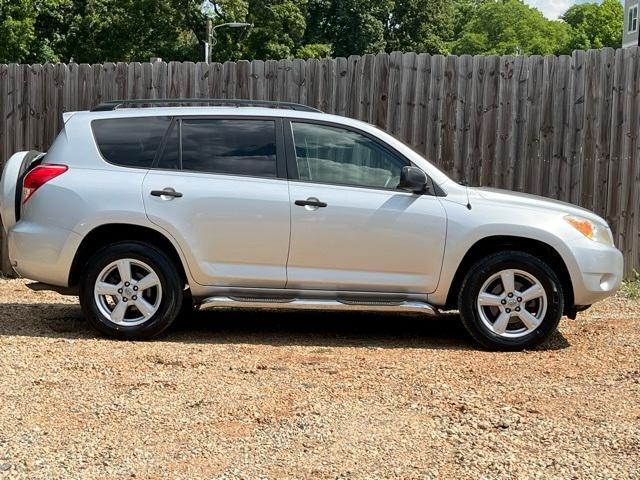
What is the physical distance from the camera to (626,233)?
31.3 ft

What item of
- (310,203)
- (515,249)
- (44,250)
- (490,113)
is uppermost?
(490,113)

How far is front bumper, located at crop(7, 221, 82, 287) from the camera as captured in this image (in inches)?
270

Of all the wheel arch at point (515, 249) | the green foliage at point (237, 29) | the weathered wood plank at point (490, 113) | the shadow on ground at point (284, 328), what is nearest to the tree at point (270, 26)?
the green foliage at point (237, 29)

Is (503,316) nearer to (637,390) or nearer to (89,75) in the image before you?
(637,390)

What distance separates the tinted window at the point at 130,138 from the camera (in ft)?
23.0

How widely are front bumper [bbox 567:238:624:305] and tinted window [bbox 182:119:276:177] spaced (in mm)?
2334

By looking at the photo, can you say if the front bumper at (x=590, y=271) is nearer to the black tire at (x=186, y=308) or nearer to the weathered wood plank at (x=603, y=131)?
the weathered wood plank at (x=603, y=131)

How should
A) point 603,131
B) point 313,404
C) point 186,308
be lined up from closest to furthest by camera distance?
1. point 313,404
2. point 186,308
3. point 603,131

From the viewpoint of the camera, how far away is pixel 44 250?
6.88m

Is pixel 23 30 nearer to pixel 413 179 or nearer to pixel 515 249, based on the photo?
pixel 413 179

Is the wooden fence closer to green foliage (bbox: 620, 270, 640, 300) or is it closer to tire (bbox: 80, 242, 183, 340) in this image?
green foliage (bbox: 620, 270, 640, 300)

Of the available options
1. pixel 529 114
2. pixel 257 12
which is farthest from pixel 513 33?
pixel 529 114

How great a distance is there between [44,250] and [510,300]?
11.3 ft

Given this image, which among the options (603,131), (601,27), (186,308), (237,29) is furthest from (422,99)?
(601,27)
